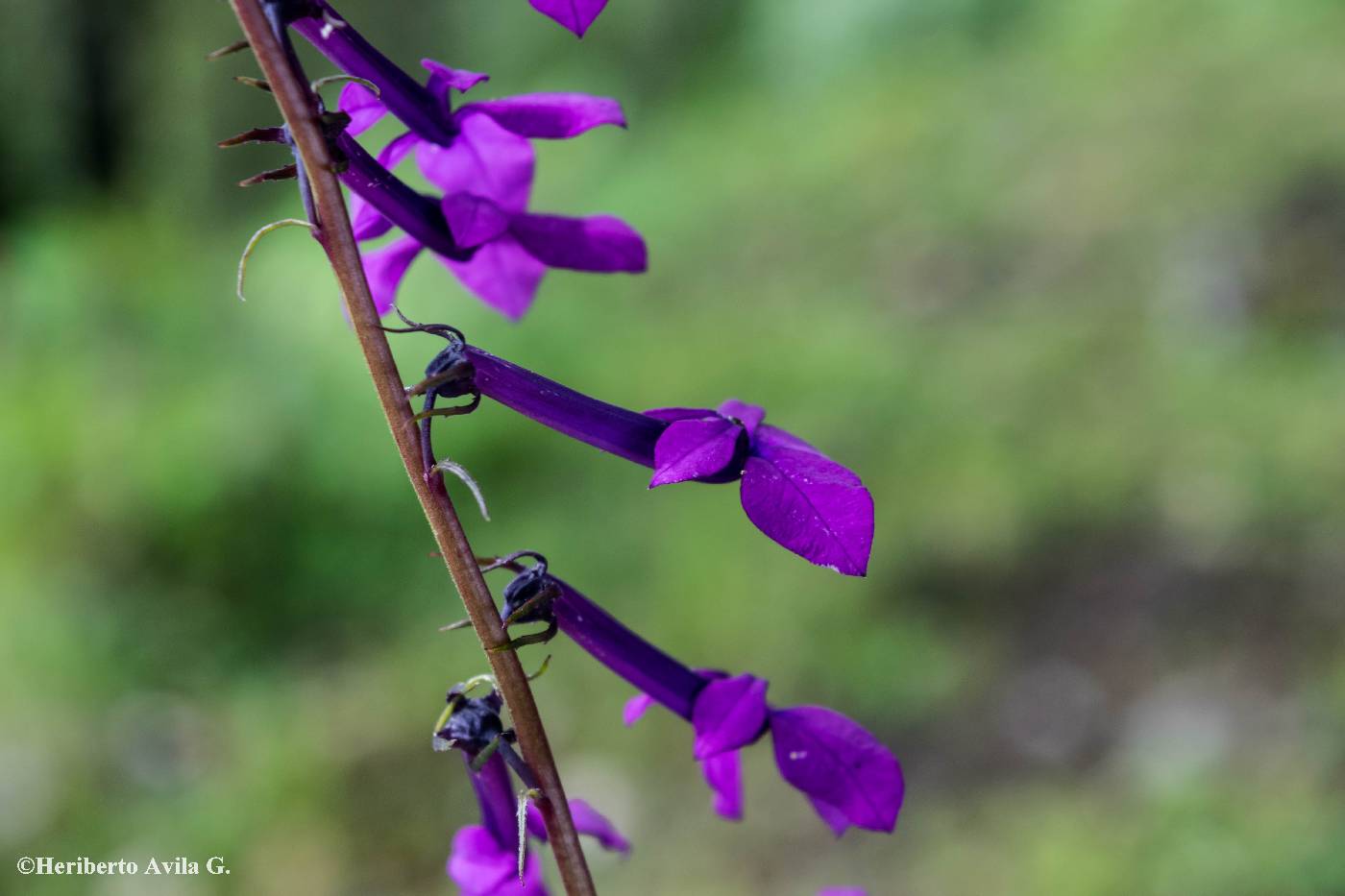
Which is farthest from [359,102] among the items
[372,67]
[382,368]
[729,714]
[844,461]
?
[844,461]

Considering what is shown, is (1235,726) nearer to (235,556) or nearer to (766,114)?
(235,556)

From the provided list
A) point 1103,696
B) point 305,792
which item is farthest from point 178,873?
point 1103,696

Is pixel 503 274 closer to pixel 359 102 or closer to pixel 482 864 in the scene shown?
pixel 359 102

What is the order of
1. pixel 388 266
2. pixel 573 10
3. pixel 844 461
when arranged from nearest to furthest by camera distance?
pixel 573 10 < pixel 388 266 < pixel 844 461

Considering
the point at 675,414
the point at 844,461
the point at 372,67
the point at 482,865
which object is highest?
the point at 844,461

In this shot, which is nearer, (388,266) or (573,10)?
(573,10)

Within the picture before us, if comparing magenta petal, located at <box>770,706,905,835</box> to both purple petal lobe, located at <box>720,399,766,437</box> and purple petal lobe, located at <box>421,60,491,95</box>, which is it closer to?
purple petal lobe, located at <box>720,399,766,437</box>

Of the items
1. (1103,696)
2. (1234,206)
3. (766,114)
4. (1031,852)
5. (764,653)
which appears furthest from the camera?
(766,114)

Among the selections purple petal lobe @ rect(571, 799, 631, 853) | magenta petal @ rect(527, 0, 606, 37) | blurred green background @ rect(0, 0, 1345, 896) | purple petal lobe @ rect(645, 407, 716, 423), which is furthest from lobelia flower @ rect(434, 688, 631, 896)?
blurred green background @ rect(0, 0, 1345, 896)
